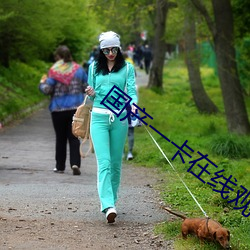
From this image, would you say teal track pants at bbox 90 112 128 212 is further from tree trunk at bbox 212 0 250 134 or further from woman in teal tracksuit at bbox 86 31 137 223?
tree trunk at bbox 212 0 250 134

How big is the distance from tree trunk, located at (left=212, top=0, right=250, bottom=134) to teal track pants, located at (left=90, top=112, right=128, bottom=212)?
887 centimetres

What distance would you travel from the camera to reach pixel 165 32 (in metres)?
32.1

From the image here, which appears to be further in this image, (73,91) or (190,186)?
(73,91)

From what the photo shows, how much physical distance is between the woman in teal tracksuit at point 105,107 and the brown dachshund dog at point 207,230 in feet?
3.68

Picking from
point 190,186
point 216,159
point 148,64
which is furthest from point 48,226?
point 148,64

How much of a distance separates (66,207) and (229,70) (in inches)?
348

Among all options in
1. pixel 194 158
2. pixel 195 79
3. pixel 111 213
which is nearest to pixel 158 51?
pixel 195 79

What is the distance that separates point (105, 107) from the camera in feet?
24.5

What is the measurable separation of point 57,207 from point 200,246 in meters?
2.40

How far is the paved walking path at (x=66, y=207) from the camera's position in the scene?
22.0ft

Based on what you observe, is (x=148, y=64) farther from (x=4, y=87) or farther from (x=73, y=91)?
(x=73, y=91)

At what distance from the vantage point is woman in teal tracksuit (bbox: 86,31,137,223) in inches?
292

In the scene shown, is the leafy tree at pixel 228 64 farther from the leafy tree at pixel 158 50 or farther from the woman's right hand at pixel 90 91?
the leafy tree at pixel 158 50

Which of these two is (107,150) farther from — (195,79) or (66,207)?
(195,79)
